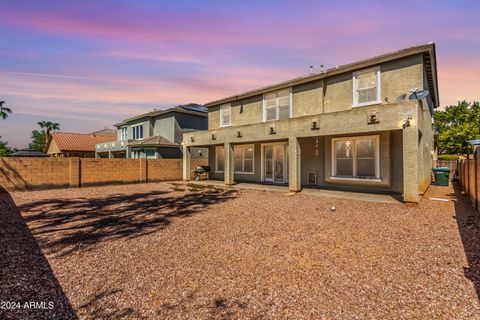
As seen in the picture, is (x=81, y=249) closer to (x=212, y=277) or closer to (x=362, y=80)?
(x=212, y=277)

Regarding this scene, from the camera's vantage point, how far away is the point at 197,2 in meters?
9.09

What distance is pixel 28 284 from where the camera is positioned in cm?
357

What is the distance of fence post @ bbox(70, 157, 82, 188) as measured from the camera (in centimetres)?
1478

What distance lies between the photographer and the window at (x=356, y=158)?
1185 centimetres

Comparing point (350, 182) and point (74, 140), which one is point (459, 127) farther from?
point (74, 140)

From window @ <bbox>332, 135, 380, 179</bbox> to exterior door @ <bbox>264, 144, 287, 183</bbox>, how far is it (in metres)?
3.60

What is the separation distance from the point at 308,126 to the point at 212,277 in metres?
9.57

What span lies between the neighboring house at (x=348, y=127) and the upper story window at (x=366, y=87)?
45mm

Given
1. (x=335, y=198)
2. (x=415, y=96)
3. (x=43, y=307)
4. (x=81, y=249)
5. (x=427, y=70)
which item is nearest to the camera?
(x=43, y=307)

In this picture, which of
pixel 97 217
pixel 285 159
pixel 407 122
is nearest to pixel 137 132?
pixel 285 159

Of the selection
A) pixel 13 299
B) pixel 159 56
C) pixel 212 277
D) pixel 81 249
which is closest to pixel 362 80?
pixel 159 56

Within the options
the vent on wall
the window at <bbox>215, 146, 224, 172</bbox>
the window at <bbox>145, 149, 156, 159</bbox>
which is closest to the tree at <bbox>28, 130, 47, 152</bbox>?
the window at <bbox>145, 149, 156, 159</bbox>

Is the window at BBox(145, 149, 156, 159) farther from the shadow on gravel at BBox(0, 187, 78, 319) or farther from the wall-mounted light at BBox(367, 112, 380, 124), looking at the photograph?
the wall-mounted light at BBox(367, 112, 380, 124)

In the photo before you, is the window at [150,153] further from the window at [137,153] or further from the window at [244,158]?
the window at [244,158]
